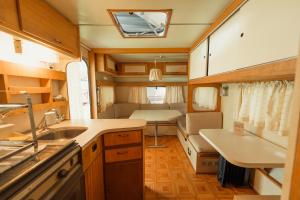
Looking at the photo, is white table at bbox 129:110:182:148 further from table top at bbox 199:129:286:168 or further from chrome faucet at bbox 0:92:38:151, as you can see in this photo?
chrome faucet at bbox 0:92:38:151

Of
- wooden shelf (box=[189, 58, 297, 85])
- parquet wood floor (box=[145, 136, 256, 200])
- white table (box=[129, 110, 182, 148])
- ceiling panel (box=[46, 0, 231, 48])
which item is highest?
ceiling panel (box=[46, 0, 231, 48])

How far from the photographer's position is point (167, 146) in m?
3.38

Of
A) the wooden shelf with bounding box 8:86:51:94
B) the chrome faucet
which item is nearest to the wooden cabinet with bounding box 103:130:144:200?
the chrome faucet

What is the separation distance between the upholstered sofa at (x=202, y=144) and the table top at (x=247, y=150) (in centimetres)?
43

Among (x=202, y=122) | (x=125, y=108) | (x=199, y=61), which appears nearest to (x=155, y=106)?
(x=125, y=108)

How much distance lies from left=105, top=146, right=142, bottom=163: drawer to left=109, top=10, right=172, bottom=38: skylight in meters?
1.41

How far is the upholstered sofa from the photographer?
220cm

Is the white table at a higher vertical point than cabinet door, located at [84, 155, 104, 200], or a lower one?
higher

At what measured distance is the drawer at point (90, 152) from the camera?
1.17 m

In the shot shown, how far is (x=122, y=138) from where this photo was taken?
1550mm

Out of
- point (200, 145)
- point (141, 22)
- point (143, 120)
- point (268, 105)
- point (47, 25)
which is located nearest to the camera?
point (47, 25)

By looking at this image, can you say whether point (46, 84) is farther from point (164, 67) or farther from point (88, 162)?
point (164, 67)

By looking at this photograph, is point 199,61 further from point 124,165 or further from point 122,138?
point 124,165

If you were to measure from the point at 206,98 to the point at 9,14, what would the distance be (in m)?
3.10
